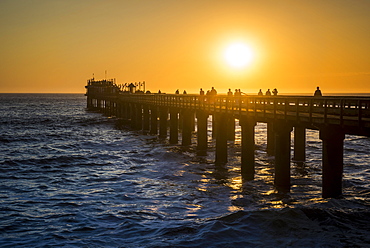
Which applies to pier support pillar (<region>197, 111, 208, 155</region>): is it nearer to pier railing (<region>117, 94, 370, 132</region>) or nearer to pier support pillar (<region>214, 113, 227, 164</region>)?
pier railing (<region>117, 94, 370, 132</region>)

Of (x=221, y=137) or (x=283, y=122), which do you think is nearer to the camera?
(x=283, y=122)

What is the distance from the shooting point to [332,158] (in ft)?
50.3

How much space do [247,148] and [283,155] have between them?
3.50 m

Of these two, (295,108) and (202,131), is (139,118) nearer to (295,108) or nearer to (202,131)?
(202,131)

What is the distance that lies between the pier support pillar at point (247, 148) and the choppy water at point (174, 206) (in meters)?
0.59

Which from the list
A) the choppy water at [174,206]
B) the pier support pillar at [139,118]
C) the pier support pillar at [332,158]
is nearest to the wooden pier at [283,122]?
the pier support pillar at [332,158]

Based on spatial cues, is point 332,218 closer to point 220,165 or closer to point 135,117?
point 220,165

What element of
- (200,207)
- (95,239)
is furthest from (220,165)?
(95,239)

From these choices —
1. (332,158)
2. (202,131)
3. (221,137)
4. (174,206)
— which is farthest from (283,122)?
(202,131)

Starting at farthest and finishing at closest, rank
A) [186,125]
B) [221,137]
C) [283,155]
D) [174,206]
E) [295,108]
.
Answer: [186,125]
[221,137]
[283,155]
[295,108]
[174,206]

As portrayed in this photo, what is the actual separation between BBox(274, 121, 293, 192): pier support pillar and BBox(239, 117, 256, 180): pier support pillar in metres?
2.91

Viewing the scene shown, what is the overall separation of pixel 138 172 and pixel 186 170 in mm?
2871

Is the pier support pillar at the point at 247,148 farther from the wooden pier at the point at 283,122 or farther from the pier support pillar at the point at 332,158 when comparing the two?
the pier support pillar at the point at 332,158

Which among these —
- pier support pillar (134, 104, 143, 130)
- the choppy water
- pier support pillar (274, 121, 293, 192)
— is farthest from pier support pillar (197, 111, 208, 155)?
pier support pillar (134, 104, 143, 130)
